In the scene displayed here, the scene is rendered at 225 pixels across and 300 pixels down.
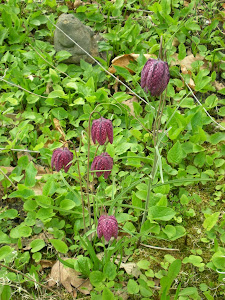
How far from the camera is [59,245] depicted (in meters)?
1.87

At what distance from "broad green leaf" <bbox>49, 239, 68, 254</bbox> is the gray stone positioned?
162 cm

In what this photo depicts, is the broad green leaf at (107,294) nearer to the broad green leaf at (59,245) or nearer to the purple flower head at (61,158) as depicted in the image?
the broad green leaf at (59,245)

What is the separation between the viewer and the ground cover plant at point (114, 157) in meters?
1.76

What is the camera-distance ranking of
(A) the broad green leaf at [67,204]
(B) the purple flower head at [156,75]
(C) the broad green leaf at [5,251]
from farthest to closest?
(A) the broad green leaf at [67,204] < (C) the broad green leaf at [5,251] < (B) the purple flower head at [156,75]

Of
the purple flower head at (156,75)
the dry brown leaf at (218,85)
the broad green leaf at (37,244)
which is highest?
the purple flower head at (156,75)

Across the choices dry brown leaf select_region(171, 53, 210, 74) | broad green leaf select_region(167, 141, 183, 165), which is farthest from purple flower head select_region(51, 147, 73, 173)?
dry brown leaf select_region(171, 53, 210, 74)

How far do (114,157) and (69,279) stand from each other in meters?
0.81

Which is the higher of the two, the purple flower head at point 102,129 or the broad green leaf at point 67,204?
the purple flower head at point 102,129

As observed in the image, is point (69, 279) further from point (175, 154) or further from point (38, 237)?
point (175, 154)

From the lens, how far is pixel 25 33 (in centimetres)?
316

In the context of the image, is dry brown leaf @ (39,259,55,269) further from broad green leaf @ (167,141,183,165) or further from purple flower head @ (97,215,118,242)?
broad green leaf @ (167,141,183,165)

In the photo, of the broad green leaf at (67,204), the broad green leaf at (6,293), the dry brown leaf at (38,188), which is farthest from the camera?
the dry brown leaf at (38,188)

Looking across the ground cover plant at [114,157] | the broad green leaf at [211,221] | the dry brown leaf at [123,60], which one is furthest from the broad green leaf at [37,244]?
the dry brown leaf at [123,60]

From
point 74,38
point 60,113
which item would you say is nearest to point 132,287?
point 60,113
